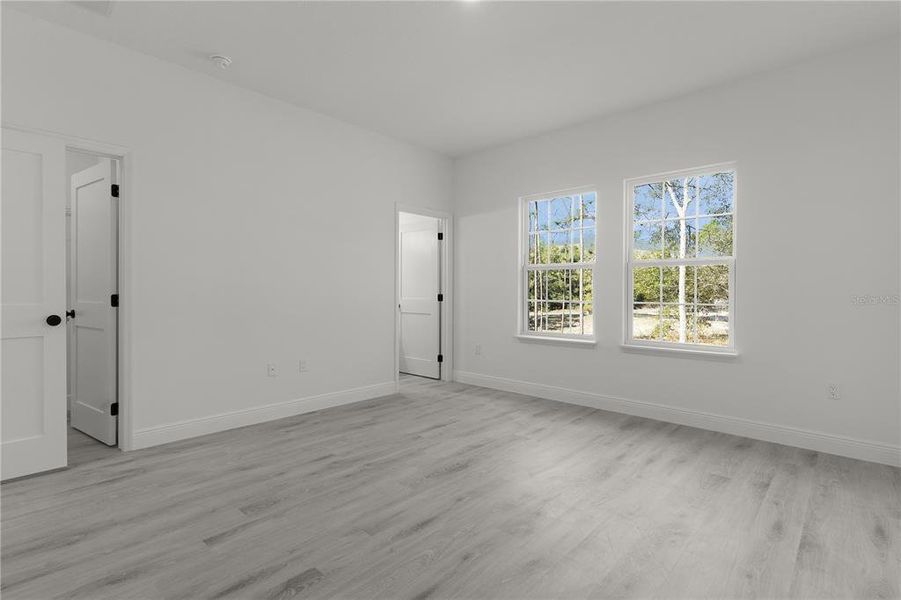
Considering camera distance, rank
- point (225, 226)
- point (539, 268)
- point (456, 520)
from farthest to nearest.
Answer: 1. point (539, 268)
2. point (225, 226)
3. point (456, 520)

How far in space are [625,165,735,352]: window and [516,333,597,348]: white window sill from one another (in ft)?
1.33

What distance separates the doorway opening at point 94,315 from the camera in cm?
346

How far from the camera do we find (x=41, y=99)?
3.04 m

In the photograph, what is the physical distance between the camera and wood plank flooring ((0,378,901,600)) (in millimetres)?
1897

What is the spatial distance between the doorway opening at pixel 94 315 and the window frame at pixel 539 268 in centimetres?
377

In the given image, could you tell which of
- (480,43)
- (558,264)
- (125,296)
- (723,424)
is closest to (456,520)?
(723,424)

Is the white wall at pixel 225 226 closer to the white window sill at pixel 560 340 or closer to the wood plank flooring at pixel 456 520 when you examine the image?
the wood plank flooring at pixel 456 520

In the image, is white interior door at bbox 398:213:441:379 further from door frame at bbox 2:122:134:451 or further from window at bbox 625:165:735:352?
door frame at bbox 2:122:134:451

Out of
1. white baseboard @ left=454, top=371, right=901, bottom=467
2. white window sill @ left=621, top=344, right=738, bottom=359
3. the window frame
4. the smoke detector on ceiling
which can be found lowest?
white baseboard @ left=454, top=371, right=901, bottom=467

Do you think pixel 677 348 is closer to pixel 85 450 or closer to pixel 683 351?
pixel 683 351

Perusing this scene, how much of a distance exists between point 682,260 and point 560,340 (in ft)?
4.70

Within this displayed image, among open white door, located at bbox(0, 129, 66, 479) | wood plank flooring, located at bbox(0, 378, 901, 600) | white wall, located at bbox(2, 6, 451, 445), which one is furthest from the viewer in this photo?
white wall, located at bbox(2, 6, 451, 445)

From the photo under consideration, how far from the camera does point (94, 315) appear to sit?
3645 mm

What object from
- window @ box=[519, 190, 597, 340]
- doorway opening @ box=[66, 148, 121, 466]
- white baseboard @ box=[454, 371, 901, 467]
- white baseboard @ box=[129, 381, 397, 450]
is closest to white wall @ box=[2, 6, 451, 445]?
white baseboard @ box=[129, 381, 397, 450]
